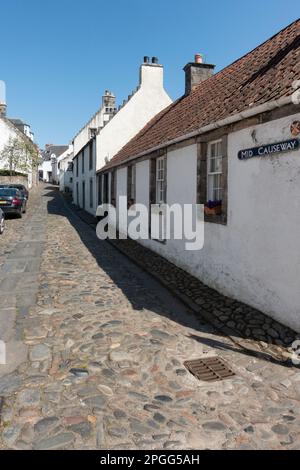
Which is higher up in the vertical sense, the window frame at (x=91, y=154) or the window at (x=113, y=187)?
the window frame at (x=91, y=154)

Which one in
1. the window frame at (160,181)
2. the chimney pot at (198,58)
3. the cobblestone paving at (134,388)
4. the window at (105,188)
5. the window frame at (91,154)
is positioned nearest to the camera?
the cobblestone paving at (134,388)

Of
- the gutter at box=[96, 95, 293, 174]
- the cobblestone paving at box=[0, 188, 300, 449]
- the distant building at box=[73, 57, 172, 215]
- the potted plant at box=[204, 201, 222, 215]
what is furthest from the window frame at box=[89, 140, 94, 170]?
the cobblestone paving at box=[0, 188, 300, 449]

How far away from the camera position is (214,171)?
8.23 metres

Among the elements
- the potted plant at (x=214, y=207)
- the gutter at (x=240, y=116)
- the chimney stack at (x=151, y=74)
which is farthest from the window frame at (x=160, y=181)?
the chimney stack at (x=151, y=74)

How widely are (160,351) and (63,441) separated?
6.80 ft

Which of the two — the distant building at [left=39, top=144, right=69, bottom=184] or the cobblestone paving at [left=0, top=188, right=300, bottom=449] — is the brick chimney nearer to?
the cobblestone paving at [left=0, top=188, right=300, bottom=449]

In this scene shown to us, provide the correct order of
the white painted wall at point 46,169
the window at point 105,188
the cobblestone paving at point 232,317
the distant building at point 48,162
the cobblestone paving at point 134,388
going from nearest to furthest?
1. the cobblestone paving at point 134,388
2. the cobblestone paving at point 232,317
3. the window at point 105,188
4. the distant building at point 48,162
5. the white painted wall at point 46,169

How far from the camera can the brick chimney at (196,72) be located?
1477cm

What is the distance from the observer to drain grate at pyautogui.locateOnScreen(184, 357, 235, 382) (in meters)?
4.47


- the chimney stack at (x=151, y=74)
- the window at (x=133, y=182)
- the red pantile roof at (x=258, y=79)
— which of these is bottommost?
the window at (x=133, y=182)

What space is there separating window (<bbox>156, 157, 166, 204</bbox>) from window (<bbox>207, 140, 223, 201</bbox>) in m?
3.01

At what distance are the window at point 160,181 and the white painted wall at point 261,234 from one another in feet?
12.0

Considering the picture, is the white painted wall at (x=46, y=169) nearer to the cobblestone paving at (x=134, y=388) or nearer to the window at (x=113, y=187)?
the window at (x=113, y=187)

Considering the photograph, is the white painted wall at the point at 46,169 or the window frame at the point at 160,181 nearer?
the window frame at the point at 160,181
